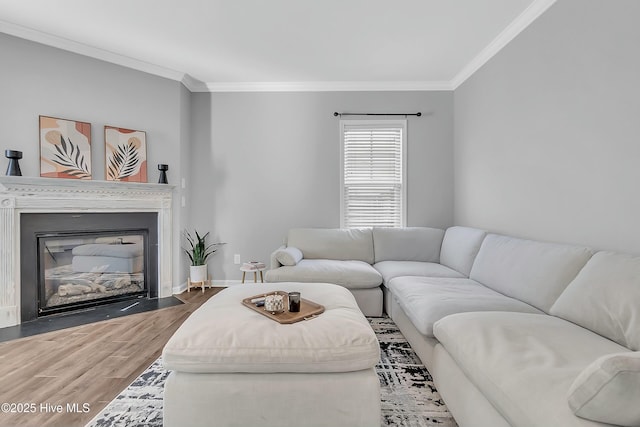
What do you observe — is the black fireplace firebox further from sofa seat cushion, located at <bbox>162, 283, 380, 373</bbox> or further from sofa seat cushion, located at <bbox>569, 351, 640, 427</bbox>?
sofa seat cushion, located at <bbox>569, 351, 640, 427</bbox>

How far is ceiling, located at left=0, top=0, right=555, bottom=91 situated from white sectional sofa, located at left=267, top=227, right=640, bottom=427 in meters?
1.88

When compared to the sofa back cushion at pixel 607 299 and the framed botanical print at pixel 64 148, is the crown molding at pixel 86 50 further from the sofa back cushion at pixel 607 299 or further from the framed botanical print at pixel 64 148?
the sofa back cushion at pixel 607 299

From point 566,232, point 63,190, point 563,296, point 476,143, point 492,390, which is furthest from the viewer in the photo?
point 476,143

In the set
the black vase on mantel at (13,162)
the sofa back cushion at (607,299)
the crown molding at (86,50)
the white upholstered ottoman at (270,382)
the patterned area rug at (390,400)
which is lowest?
the patterned area rug at (390,400)

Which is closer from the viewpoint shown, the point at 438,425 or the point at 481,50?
the point at 438,425

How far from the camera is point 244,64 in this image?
313cm

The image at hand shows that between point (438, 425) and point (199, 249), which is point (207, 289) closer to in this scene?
point (199, 249)

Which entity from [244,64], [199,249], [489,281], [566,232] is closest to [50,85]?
[244,64]

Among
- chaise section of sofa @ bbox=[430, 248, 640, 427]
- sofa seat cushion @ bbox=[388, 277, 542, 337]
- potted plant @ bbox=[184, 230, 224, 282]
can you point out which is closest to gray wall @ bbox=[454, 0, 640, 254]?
chaise section of sofa @ bbox=[430, 248, 640, 427]

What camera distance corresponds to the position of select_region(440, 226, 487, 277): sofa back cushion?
2586 mm

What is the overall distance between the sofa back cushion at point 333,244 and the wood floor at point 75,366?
1.43 meters

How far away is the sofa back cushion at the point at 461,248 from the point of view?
2.59m

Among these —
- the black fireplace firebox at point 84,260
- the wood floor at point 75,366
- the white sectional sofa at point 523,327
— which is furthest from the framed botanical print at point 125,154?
the white sectional sofa at point 523,327

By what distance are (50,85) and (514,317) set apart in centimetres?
421
